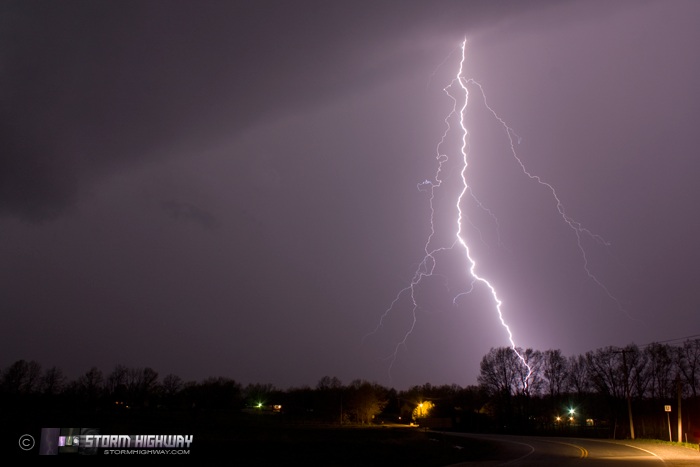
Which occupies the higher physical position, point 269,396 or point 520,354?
point 520,354

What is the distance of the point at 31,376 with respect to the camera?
9212 cm

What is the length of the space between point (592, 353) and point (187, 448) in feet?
222

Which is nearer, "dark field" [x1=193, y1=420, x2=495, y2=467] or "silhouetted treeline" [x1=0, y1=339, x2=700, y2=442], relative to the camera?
"dark field" [x1=193, y1=420, x2=495, y2=467]

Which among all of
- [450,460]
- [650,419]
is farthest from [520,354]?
[450,460]

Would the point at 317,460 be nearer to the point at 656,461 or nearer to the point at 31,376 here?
the point at 656,461

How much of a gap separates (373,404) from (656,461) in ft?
187

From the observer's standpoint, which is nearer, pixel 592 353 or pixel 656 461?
pixel 656 461

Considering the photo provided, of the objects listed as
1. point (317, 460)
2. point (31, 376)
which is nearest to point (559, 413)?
point (317, 460)

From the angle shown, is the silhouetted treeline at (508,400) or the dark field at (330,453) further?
the silhouetted treeline at (508,400)

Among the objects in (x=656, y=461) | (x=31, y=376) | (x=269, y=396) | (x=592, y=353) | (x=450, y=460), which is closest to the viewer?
(x=656, y=461)

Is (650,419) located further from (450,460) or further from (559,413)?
(450,460)

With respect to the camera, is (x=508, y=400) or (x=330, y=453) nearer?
(x=330, y=453)

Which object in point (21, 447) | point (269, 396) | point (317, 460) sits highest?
point (21, 447)

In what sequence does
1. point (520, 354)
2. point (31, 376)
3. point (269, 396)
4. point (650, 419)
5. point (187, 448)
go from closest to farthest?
point (187, 448)
point (650, 419)
point (520, 354)
point (31, 376)
point (269, 396)
